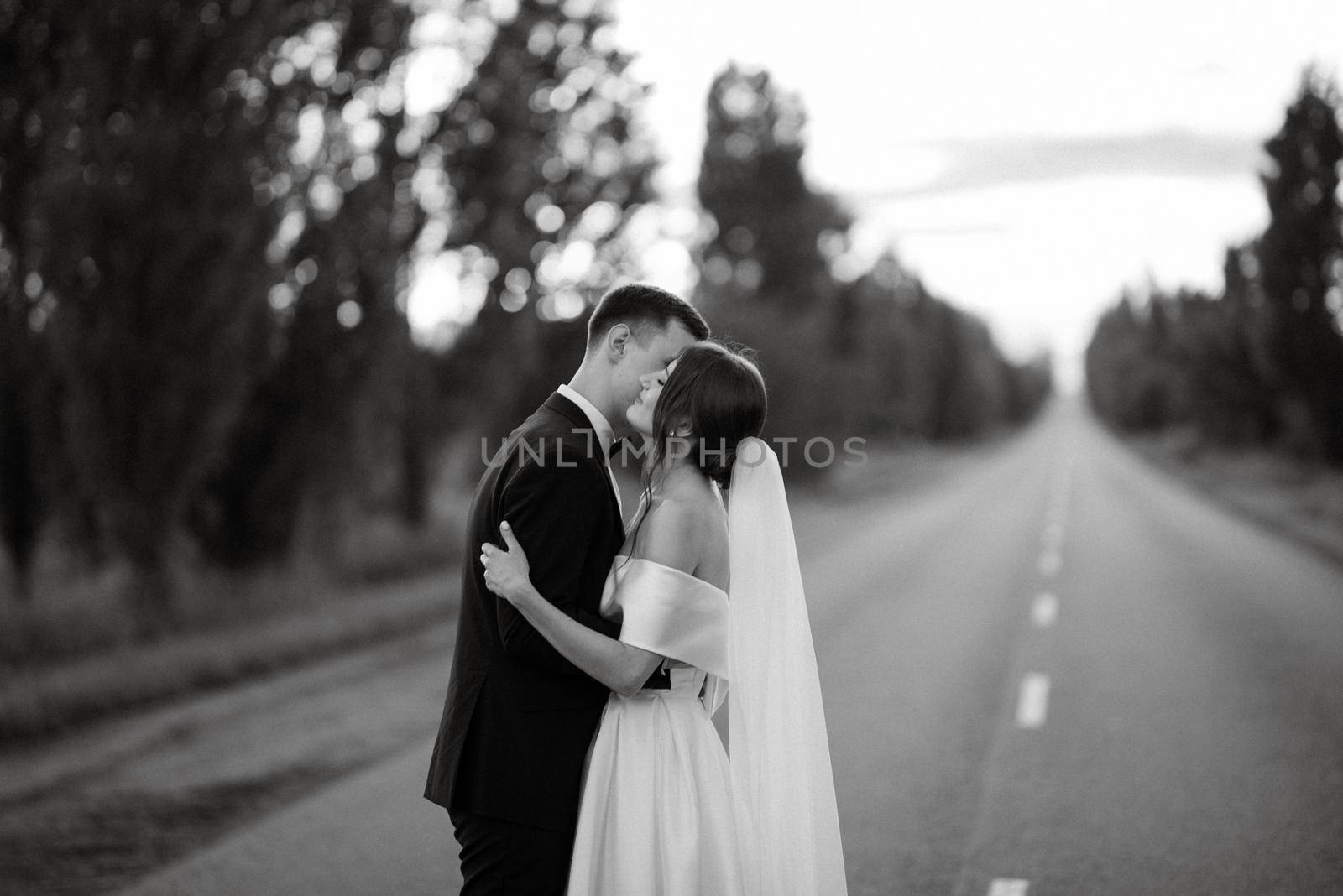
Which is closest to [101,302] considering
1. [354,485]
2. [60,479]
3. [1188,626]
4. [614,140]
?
[60,479]

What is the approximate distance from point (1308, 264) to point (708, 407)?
93.5 ft

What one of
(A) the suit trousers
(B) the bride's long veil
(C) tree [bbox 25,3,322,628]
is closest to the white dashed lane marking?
(B) the bride's long veil

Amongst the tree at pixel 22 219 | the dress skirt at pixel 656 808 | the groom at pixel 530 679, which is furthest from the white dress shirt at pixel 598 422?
the tree at pixel 22 219

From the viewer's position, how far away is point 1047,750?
692cm

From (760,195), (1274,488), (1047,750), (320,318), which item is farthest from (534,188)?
(1274,488)

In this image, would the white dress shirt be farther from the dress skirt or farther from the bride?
the dress skirt

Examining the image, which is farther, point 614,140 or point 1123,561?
point 614,140

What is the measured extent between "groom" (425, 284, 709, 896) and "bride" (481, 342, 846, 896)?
0.18 ft

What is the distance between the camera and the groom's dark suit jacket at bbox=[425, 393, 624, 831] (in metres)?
2.66

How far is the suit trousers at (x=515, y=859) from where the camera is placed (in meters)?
2.77

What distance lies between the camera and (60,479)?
1047 centimetres

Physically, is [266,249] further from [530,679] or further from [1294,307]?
[1294,307]

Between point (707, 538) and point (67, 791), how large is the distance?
4956 mm

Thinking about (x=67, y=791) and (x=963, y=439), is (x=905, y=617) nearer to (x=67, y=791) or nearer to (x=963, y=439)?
(x=67, y=791)
